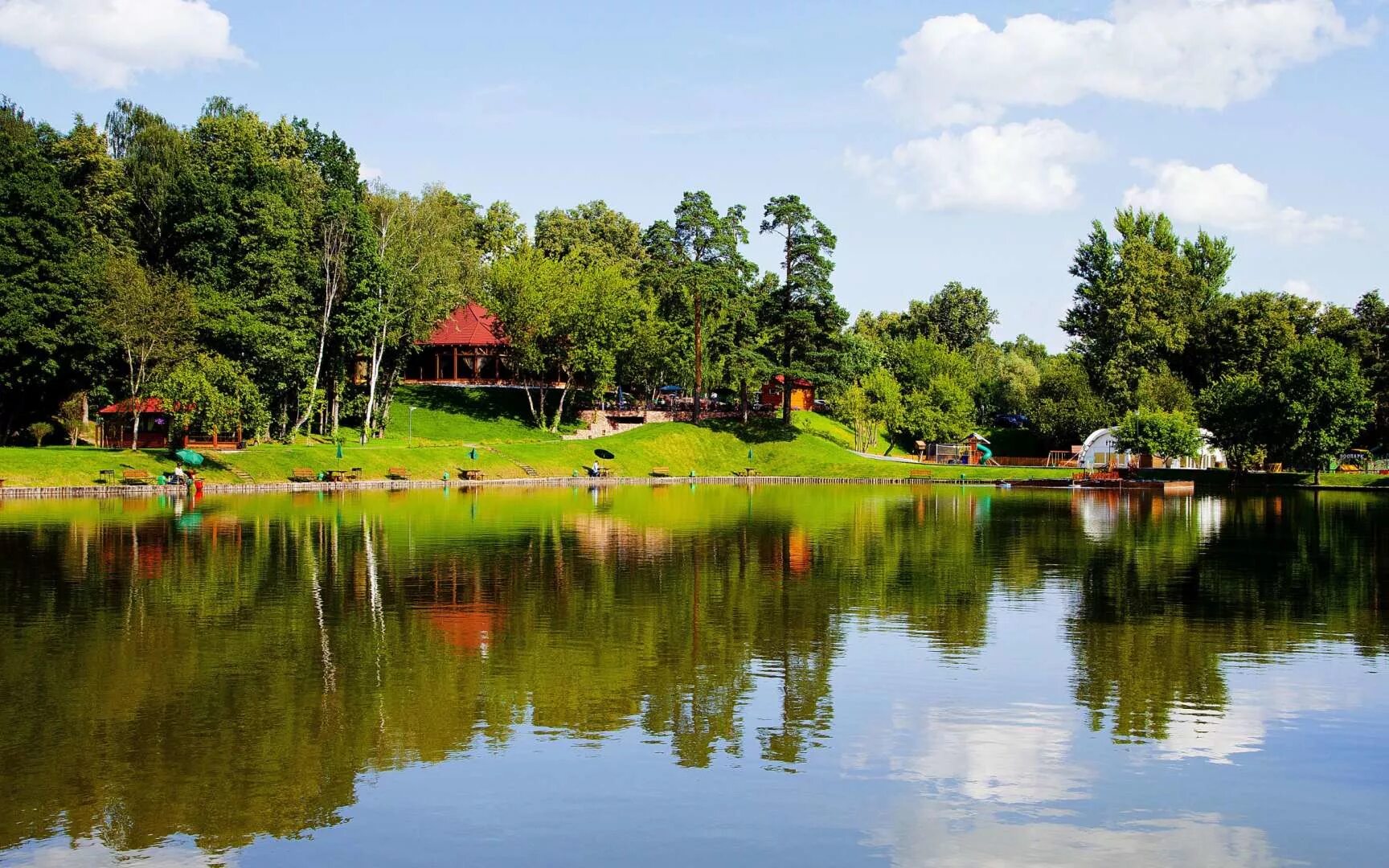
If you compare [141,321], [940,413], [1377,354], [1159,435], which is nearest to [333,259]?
[141,321]

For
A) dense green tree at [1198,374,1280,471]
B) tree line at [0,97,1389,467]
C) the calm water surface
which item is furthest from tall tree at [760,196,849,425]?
the calm water surface

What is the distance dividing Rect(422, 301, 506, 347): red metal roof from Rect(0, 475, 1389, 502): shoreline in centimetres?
2697

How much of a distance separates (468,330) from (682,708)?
4099 inches

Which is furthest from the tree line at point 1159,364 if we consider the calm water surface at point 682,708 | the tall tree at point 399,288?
the calm water surface at point 682,708

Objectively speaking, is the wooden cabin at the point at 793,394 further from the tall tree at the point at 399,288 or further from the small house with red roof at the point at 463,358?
the tall tree at the point at 399,288

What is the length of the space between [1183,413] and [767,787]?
105 metres

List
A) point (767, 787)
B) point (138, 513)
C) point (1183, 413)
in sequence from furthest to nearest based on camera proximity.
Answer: point (1183, 413)
point (138, 513)
point (767, 787)

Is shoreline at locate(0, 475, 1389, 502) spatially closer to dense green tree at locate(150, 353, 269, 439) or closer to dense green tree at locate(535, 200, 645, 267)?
dense green tree at locate(150, 353, 269, 439)

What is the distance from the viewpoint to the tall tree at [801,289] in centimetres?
12119

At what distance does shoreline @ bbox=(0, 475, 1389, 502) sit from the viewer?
71000 millimetres

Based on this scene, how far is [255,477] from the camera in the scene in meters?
80.1

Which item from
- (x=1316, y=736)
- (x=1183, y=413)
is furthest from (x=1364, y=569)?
(x=1183, y=413)

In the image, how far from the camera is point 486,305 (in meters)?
115

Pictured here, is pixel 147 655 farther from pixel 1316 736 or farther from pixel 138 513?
pixel 138 513
